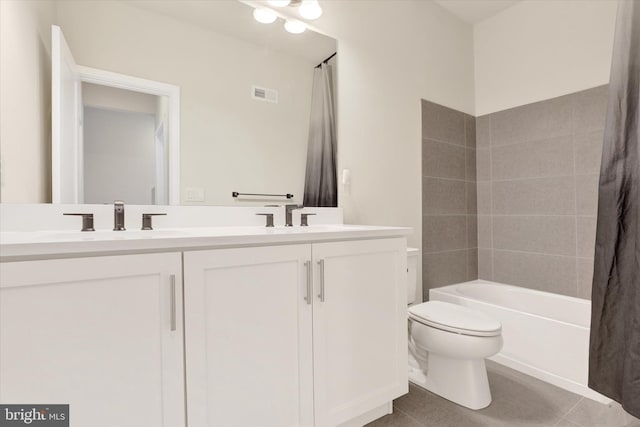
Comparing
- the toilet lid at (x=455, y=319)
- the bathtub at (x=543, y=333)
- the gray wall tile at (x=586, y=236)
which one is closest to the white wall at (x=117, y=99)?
the toilet lid at (x=455, y=319)

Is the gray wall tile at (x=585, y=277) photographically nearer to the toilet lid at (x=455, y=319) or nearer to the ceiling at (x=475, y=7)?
the toilet lid at (x=455, y=319)

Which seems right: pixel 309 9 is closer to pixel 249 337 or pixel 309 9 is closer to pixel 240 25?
pixel 240 25

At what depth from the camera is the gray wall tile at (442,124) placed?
2482 millimetres

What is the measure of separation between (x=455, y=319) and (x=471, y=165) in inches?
65.1

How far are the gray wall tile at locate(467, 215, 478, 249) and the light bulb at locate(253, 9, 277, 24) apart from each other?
7.10 feet

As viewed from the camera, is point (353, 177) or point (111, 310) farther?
point (353, 177)

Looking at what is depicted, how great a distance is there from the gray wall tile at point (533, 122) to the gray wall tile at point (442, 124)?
303 mm

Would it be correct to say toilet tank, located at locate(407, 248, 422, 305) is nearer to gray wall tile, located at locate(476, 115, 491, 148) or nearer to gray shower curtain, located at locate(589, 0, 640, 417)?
gray shower curtain, located at locate(589, 0, 640, 417)

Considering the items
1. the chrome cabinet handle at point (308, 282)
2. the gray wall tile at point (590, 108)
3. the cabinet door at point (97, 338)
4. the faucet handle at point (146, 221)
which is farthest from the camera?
the gray wall tile at point (590, 108)

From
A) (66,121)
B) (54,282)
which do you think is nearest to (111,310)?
(54,282)

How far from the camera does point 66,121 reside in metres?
1.30

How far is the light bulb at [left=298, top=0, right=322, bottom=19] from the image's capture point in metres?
1.89

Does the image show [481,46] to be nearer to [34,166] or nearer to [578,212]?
[578,212]

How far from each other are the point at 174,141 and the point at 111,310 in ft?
2.98
